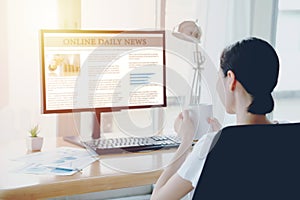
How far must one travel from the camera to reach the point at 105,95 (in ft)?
6.02

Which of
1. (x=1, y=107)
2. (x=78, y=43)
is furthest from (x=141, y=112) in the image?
(x=1, y=107)

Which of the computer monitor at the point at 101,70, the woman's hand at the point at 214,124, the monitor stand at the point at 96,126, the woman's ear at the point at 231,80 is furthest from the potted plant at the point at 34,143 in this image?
the woman's ear at the point at 231,80

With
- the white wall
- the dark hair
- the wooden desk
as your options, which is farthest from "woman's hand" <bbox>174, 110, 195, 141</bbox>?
the white wall

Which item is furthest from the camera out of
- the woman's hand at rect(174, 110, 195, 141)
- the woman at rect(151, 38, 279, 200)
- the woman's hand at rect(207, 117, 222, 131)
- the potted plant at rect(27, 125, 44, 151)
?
the potted plant at rect(27, 125, 44, 151)

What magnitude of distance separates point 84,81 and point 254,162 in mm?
998

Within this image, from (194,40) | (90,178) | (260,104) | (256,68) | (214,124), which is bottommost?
(90,178)

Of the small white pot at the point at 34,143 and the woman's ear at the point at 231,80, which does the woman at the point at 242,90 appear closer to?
the woman's ear at the point at 231,80

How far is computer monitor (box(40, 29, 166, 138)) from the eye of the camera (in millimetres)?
1757

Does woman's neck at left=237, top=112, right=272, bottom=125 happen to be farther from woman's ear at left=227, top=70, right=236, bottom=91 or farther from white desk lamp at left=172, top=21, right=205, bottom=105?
white desk lamp at left=172, top=21, right=205, bottom=105

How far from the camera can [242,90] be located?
1229 mm

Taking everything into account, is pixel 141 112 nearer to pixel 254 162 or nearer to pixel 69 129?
pixel 69 129

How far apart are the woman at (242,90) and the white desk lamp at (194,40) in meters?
0.68

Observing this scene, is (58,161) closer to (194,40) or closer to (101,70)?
(101,70)

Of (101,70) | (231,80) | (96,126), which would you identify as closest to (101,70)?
(101,70)
